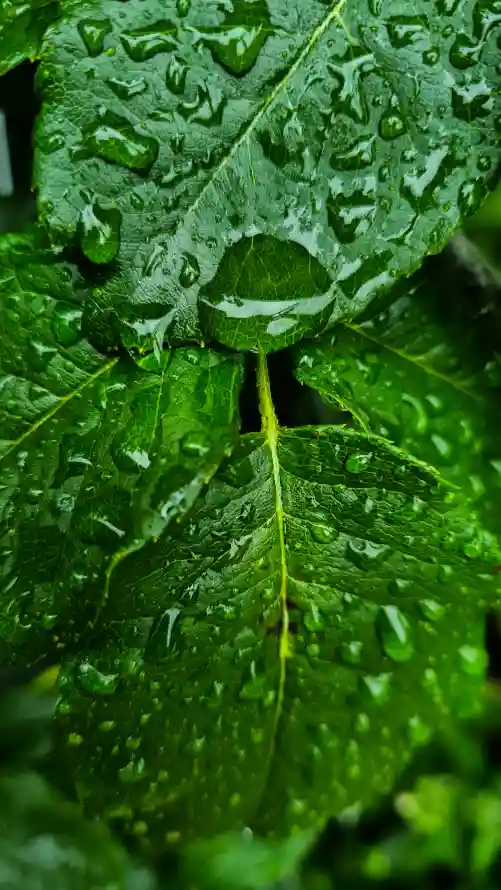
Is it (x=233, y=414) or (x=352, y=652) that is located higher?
(x=233, y=414)

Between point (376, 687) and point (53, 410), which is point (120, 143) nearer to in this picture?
point (53, 410)

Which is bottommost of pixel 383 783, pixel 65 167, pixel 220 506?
pixel 383 783

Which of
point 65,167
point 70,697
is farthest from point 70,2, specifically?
point 70,697

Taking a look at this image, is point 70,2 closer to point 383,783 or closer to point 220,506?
point 220,506

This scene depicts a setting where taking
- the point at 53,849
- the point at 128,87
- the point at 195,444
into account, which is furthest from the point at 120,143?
the point at 53,849

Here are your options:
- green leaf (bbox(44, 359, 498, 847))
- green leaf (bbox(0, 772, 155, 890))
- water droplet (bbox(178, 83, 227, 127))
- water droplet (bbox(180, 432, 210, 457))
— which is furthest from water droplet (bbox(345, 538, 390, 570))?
green leaf (bbox(0, 772, 155, 890))

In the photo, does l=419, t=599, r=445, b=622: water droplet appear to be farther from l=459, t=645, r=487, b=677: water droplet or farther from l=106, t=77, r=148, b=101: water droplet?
l=106, t=77, r=148, b=101: water droplet

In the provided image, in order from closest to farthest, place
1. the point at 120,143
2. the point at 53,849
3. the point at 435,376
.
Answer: the point at 120,143 → the point at 435,376 → the point at 53,849
